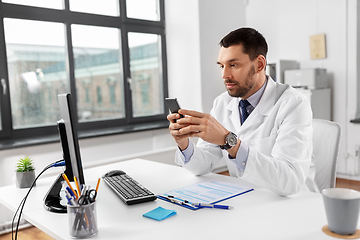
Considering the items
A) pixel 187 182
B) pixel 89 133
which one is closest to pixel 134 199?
pixel 187 182

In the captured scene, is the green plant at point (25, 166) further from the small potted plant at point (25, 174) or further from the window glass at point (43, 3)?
the window glass at point (43, 3)

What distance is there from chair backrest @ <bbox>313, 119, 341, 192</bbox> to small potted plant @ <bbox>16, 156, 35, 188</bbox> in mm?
1248

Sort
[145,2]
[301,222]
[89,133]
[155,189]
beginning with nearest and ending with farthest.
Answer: [301,222]
[155,189]
[89,133]
[145,2]

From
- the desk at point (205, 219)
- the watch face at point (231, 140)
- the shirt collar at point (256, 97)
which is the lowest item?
the desk at point (205, 219)

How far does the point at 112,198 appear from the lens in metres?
1.28

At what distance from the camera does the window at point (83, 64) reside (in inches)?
119

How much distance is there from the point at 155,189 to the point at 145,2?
122 inches

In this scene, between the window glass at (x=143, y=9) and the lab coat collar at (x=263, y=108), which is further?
the window glass at (x=143, y=9)

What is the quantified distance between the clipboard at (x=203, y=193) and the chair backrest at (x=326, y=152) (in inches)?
16.2

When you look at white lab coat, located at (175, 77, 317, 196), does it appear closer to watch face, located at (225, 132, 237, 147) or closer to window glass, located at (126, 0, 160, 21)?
watch face, located at (225, 132, 237, 147)

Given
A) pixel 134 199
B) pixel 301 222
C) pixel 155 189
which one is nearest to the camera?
pixel 301 222

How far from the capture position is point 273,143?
1508 millimetres

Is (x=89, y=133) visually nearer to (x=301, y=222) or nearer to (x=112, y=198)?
(x=112, y=198)

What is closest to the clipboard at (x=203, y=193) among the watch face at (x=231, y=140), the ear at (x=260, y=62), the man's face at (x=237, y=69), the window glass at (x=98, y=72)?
the watch face at (x=231, y=140)
